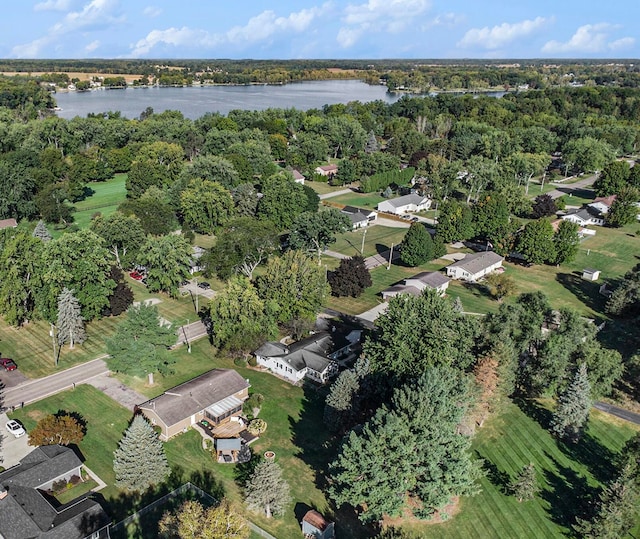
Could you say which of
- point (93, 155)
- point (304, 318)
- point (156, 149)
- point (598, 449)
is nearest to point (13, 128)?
point (93, 155)

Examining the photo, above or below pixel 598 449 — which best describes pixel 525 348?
above

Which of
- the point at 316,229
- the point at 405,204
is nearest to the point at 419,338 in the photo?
the point at 316,229

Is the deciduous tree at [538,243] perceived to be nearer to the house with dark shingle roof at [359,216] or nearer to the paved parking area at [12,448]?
the house with dark shingle roof at [359,216]

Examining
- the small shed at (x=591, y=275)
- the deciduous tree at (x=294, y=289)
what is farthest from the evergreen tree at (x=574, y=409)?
the small shed at (x=591, y=275)

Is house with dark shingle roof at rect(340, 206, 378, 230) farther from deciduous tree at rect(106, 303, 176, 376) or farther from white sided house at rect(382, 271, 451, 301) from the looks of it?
deciduous tree at rect(106, 303, 176, 376)

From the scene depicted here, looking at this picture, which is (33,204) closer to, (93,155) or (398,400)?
(93,155)

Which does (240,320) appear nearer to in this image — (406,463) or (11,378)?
(11,378)
